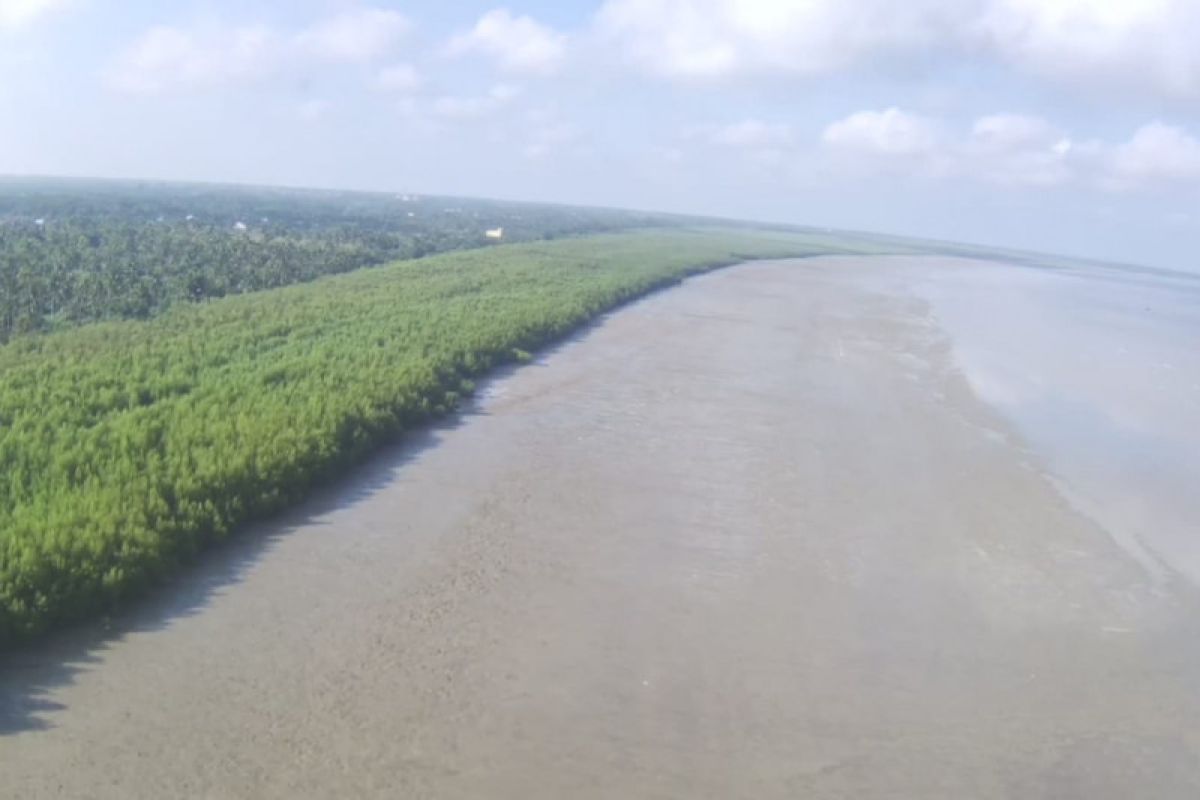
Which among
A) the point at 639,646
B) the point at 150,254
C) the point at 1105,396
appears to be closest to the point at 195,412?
the point at 639,646

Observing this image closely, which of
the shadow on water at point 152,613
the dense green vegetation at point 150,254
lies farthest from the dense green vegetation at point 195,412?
the dense green vegetation at point 150,254

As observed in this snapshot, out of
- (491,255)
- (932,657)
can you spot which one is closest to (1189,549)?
(932,657)

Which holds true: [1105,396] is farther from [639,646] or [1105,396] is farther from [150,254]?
[150,254]

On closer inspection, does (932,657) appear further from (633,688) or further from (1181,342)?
(1181,342)

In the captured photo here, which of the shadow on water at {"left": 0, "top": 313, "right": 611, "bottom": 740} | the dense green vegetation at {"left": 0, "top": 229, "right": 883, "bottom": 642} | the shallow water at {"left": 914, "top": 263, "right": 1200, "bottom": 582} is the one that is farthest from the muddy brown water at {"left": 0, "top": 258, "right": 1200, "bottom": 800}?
the shallow water at {"left": 914, "top": 263, "right": 1200, "bottom": 582}

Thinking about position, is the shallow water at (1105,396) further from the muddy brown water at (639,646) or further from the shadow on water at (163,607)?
the shadow on water at (163,607)

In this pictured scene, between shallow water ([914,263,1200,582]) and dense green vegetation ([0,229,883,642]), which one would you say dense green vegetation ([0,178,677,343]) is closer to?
dense green vegetation ([0,229,883,642])
